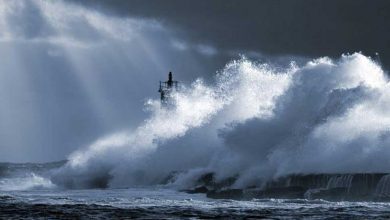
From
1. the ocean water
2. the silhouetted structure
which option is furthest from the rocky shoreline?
the silhouetted structure

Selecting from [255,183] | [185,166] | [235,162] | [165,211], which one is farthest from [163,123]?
[165,211]

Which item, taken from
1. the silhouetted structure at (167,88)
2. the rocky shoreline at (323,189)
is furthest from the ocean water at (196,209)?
the silhouetted structure at (167,88)

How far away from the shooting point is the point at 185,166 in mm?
39969

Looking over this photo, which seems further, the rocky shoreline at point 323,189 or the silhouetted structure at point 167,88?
the silhouetted structure at point 167,88

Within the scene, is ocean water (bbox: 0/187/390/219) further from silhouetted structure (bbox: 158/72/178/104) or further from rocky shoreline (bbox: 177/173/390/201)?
silhouetted structure (bbox: 158/72/178/104)

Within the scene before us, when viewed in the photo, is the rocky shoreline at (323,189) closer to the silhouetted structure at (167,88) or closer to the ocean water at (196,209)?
the ocean water at (196,209)

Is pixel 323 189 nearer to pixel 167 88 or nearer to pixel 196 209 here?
pixel 196 209

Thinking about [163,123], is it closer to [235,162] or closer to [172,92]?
[172,92]

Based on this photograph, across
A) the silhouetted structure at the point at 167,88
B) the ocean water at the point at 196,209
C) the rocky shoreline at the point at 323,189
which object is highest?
the silhouetted structure at the point at 167,88

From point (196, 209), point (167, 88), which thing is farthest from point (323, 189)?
point (167, 88)

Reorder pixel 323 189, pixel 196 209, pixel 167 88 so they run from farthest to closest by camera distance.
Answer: pixel 167 88 < pixel 323 189 < pixel 196 209

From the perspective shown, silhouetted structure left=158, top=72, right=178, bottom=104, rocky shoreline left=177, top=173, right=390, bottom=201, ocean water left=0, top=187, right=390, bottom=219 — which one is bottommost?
ocean water left=0, top=187, right=390, bottom=219

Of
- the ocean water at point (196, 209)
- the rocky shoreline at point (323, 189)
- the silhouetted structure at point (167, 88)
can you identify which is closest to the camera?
the ocean water at point (196, 209)

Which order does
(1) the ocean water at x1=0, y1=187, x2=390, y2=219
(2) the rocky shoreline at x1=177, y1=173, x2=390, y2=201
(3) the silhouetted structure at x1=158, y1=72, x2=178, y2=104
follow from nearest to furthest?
(1) the ocean water at x1=0, y1=187, x2=390, y2=219 < (2) the rocky shoreline at x1=177, y1=173, x2=390, y2=201 < (3) the silhouetted structure at x1=158, y1=72, x2=178, y2=104
